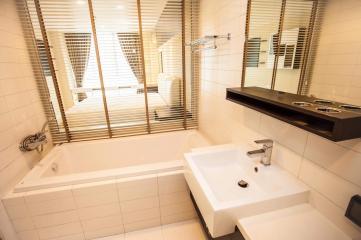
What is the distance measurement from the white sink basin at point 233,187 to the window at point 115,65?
1.38 metres

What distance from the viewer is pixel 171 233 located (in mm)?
1687

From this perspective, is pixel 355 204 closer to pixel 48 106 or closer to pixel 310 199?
pixel 310 199

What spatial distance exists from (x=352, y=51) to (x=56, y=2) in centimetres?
255

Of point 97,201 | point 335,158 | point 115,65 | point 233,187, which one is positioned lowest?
point 97,201

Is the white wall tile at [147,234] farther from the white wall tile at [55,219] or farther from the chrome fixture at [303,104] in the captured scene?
the chrome fixture at [303,104]

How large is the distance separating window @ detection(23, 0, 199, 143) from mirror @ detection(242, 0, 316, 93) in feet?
3.88

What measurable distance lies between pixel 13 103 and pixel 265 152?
7.18 feet

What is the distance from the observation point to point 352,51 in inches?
26.5

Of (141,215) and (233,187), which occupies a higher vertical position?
(233,187)

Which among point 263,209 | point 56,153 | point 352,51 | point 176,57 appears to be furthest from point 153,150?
point 352,51

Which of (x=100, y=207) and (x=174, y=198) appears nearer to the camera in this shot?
(x=100, y=207)

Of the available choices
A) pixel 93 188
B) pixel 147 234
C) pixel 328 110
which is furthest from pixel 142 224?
pixel 328 110

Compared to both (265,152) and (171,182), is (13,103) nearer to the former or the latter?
(171,182)

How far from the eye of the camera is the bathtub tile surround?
4.84 ft
